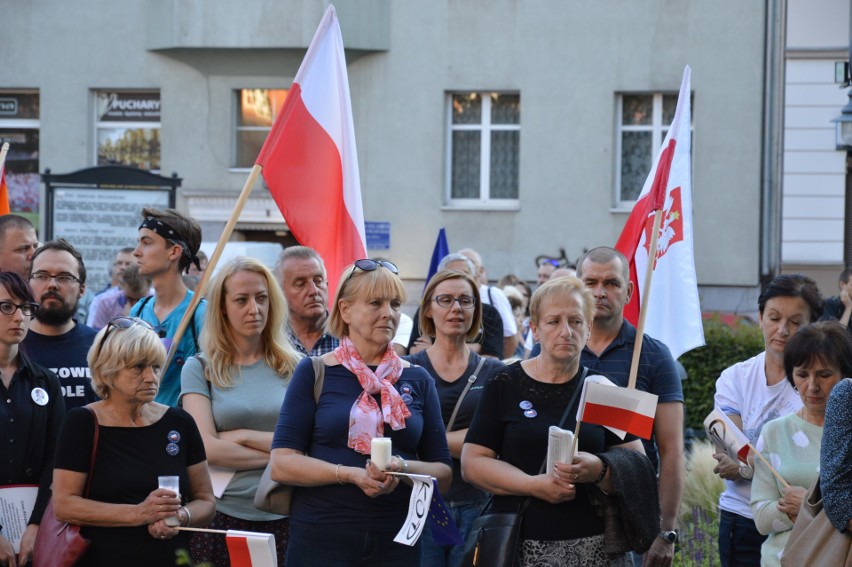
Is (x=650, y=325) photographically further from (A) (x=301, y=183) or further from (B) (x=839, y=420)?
(B) (x=839, y=420)

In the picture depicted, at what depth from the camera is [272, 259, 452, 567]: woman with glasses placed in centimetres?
481

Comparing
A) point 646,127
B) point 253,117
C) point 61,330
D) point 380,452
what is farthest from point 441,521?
point 253,117

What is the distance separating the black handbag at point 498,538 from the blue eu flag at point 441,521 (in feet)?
0.59

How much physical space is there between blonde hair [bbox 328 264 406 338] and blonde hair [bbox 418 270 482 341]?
4.25 feet

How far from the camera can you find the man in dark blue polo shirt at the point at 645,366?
5449 millimetres

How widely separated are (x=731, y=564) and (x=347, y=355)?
237cm

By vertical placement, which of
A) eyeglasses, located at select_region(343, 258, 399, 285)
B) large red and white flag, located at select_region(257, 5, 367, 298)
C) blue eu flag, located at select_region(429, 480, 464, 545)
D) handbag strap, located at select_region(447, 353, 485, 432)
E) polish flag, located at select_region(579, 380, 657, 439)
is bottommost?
blue eu flag, located at select_region(429, 480, 464, 545)

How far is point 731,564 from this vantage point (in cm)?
608

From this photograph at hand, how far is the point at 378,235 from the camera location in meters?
20.8

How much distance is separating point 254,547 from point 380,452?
0.61m

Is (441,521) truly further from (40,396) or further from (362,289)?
(40,396)

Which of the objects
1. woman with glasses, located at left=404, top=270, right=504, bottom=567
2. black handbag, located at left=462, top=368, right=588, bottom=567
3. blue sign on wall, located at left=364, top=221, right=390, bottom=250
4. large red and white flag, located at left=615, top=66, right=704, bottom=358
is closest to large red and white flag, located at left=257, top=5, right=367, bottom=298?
woman with glasses, located at left=404, top=270, right=504, bottom=567

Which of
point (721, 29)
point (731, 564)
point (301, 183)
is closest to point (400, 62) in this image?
point (721, 29)

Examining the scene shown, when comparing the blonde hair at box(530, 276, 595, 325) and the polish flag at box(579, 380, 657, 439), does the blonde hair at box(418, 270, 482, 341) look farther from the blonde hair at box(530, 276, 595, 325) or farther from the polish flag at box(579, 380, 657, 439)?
the polish flag at box(579, 380, 657, 439)
